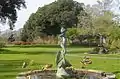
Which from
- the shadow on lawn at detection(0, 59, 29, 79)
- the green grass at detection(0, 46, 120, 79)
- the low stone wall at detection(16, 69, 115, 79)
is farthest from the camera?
the green grass at detection(0, 46, 120, 79)

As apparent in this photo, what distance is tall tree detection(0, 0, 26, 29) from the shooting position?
150 feet

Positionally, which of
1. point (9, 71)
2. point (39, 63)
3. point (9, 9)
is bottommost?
point (39, 63)

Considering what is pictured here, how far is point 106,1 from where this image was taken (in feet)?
194

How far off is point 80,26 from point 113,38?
16.8 m

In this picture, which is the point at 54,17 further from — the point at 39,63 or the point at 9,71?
the point at 9,71

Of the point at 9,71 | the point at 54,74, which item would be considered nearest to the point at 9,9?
the point at 9,71

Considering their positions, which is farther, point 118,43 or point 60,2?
point 60,2

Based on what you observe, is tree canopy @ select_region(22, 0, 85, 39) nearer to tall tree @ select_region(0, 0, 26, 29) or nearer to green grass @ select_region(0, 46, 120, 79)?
tall tree @ select_region(0, 0, 26, 29)

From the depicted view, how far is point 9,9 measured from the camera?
46.4 metres

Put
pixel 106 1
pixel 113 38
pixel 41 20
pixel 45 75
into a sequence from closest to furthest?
1. pixel 45 75
2. pixel 113 38
3. pixel 106 1
4. pixel 41 20

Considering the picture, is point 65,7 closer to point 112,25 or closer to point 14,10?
point 14,10

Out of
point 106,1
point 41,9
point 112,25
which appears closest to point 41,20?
point 41,9

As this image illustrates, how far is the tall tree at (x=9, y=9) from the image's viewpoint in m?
45.8

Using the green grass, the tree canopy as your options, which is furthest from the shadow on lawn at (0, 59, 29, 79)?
the tree canopy
